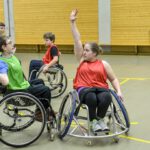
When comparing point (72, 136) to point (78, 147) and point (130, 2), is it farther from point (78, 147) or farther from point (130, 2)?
point (130, 2)

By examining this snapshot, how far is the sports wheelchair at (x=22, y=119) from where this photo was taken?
2.95 m

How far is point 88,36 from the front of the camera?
29.6 feet

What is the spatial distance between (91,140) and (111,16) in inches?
236

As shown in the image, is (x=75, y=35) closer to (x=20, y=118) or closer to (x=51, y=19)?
(x=20, y=118)

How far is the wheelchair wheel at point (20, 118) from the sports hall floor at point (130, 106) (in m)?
0.08

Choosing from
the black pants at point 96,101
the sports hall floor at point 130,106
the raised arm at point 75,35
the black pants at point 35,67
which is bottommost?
the sports hall floor at point 130,106

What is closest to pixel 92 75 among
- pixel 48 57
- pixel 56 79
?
pixel 48 57

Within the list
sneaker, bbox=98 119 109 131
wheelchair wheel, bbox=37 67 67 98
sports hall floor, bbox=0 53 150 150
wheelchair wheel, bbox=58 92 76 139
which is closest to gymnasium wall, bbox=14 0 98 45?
sports hall floor, bbox=0 53 150 150

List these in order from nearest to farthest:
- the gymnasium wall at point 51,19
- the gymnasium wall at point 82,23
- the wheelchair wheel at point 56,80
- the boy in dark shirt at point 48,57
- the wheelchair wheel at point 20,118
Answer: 1. the wheelchair wheel at point 20,118
2. the boy in dark shirt at point 48,57
3. the wheelchair wheel at point 56,80
4. the gymnasium wall at point 82,23
5. the gymnasium wall at point 51,19

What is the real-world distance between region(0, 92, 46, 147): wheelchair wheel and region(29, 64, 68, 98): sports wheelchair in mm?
1535

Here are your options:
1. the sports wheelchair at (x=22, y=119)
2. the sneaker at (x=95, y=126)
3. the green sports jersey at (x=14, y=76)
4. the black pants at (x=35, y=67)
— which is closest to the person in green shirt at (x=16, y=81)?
the green sports jersey at (x=14, y=76)

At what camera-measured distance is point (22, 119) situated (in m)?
3.15

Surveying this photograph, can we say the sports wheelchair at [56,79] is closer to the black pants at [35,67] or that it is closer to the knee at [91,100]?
the black pants at [35,67]

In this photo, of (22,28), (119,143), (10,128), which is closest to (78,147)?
(119,143)
